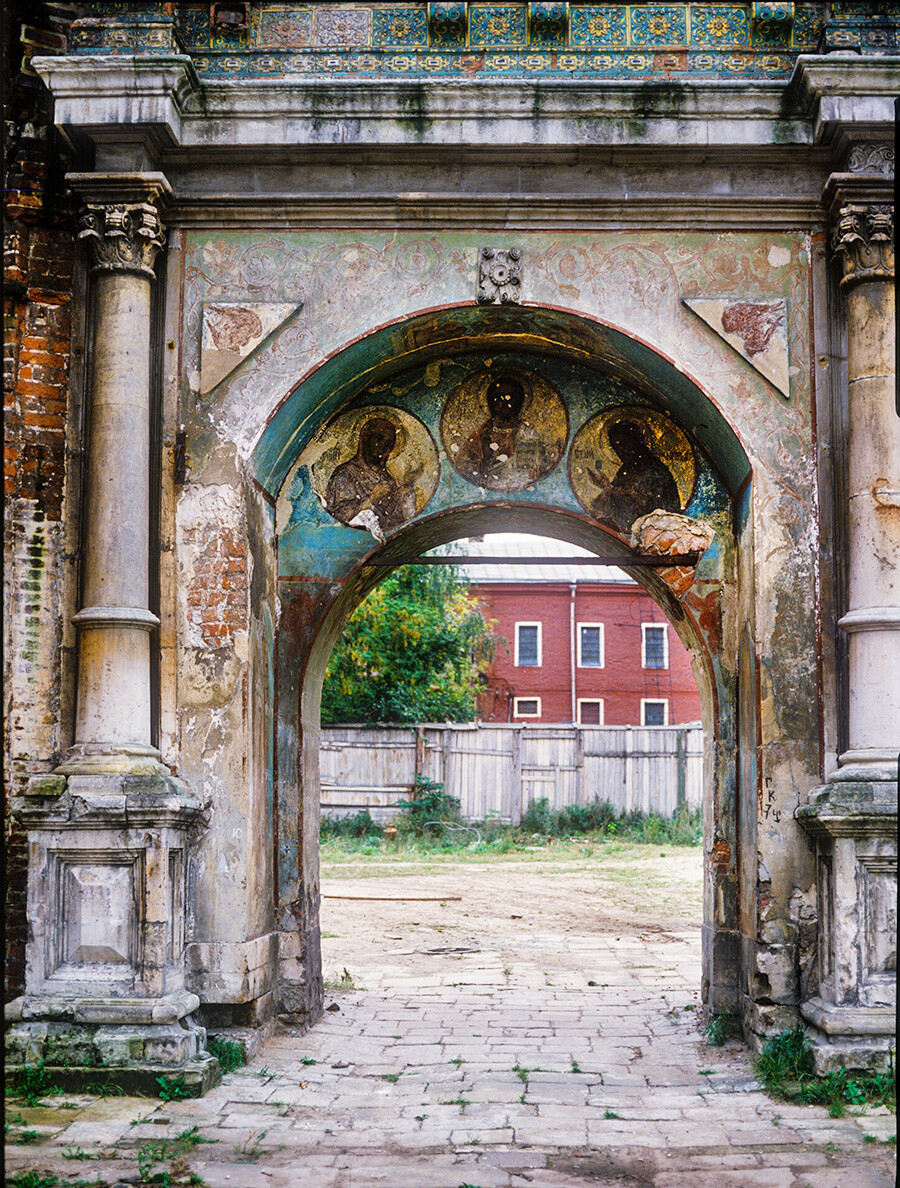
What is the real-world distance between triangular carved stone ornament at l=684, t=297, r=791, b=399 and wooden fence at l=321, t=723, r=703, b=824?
15.8 m

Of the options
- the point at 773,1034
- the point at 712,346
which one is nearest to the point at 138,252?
the point at 712,346

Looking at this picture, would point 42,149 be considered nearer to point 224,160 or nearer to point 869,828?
point 224,160

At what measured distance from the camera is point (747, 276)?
23.5 feet

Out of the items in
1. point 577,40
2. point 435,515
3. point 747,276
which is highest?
point 577,40

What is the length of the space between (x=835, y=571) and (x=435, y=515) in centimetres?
266

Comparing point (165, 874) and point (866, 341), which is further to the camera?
point (866, 341)

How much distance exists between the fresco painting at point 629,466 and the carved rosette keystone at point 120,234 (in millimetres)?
3101

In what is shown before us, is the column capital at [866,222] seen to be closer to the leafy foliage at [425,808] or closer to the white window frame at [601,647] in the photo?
the leafy foliage at [425,808]

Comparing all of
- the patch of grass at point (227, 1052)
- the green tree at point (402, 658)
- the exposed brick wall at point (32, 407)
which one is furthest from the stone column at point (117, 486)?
the green tree at point (402, 658)

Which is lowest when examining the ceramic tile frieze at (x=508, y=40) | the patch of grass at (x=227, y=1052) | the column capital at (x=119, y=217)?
the patch of grass at (x=227, y=1052)

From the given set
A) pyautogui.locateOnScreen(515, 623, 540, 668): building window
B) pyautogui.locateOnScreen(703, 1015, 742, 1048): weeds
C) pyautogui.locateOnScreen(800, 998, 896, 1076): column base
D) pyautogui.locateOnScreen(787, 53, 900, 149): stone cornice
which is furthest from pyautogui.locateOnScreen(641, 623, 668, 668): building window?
pyautogui.locateOnScreen(800, 998, 896, 1076): column base

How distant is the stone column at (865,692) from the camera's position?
6.12m

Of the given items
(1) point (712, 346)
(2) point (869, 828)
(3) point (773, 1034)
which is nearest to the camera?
(2) point (869, 828)

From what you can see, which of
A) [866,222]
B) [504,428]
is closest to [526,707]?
[504,428]
